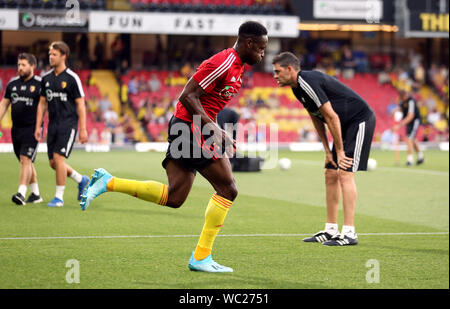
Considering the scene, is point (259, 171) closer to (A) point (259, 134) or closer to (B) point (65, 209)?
(B) point (65, 209)

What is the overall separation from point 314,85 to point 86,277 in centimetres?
339

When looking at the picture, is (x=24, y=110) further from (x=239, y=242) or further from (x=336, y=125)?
(x=336, y=125)

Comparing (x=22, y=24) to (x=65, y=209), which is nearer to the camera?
(x=65, y=209)

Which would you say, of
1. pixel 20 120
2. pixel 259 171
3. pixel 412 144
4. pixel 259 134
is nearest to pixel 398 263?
pixel 20 120

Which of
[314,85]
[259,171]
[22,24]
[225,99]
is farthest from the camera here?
[22,24]

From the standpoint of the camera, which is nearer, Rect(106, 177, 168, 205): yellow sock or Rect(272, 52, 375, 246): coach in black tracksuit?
Rect(106, 177, 168, 205): yellow sock

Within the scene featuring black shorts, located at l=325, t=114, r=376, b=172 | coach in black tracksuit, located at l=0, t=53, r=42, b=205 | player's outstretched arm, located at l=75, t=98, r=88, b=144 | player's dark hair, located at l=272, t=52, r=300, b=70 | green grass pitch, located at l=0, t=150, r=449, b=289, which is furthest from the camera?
coach in black tracksuit, located at l=0, t=53, r=42, b=205

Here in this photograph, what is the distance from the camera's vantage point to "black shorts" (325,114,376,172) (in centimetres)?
841

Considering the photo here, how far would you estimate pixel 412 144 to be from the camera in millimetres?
22484

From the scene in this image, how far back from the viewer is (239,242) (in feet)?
27.5

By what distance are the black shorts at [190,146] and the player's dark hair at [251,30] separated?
900 millimetres

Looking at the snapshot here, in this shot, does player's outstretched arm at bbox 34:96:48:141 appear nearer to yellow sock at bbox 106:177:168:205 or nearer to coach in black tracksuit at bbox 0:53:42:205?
coach in black tracksuit at bbox 0:53:42:205

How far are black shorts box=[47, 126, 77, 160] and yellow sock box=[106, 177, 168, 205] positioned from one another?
4.68 metres

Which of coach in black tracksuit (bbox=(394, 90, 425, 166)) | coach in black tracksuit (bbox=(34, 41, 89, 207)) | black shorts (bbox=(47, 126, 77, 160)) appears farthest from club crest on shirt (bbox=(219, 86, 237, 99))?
coach in black tracksuit (bbox=(394, 90, 425, 166))
